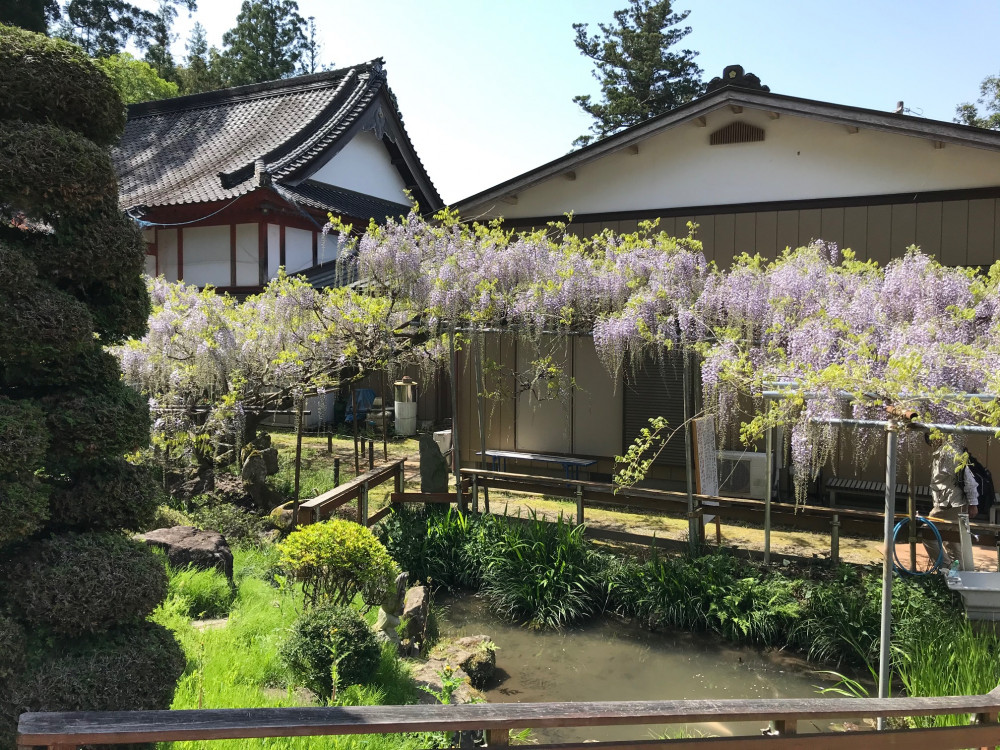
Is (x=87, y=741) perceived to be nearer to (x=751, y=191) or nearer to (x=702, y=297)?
(x=702, y=297)

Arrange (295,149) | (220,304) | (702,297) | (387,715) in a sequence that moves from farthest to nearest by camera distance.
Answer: (295,149) < (220,304) < (702,297) < (387,715)

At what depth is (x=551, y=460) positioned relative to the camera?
32.8 feet

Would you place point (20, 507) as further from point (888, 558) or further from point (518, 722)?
point (888, 558)

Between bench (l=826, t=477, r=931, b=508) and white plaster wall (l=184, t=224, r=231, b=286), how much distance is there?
37.6ft

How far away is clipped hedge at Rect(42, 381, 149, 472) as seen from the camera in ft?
9.73

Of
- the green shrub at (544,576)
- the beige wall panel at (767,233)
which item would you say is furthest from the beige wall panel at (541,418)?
the green shrub at (544,576)

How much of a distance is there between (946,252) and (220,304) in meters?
8.71

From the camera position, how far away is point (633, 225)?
33.0ft

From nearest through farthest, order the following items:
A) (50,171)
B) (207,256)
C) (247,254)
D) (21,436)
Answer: (21,436)
(50,171)
(247,254)
(207,256)

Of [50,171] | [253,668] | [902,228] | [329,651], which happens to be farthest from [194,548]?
[902,228]

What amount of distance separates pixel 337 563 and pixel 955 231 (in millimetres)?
7779

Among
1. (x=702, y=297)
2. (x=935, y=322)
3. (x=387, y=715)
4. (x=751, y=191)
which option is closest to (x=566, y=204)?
(x=751, y=191)

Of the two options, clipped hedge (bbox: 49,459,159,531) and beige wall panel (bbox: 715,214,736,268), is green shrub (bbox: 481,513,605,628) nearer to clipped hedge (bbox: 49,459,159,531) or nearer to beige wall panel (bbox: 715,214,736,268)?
clipped hedge (bbox: 49,459,159,531)

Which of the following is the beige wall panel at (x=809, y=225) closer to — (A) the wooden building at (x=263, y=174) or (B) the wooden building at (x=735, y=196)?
(B) the wooden building at (x=735, y=196)
